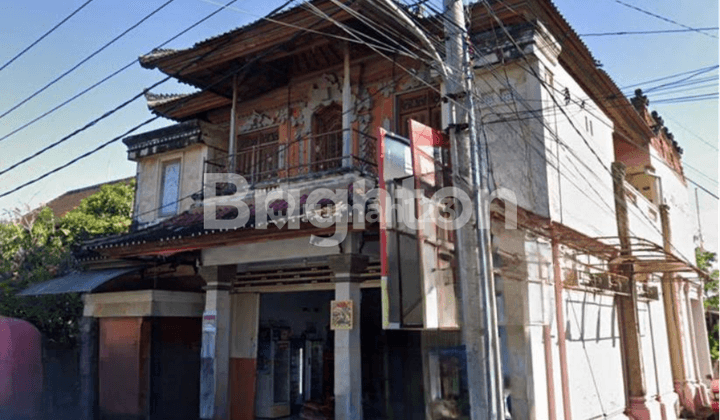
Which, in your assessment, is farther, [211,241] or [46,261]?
[46,261]

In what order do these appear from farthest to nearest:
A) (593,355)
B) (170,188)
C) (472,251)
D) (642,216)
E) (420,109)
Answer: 1. (642,216)
2. (170,188)
3. (420,109)
4. (593,355)
5. (472,251)

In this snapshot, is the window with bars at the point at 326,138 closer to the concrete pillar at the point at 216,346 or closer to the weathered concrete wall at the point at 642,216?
the concrete pillar at the point at 216,346

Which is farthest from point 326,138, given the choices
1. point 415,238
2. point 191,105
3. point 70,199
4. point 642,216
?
point 70,199

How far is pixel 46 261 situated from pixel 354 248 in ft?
36.3

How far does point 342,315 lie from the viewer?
9555mm

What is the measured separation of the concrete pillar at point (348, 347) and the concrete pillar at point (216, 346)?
308cm

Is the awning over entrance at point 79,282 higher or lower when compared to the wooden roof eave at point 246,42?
lower

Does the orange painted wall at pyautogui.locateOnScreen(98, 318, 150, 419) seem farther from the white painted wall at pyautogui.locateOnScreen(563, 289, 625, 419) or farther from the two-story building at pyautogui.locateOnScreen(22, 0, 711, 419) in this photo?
the white painted wall at pyautogui.locateOnScreen(563, 289, 625, 419)

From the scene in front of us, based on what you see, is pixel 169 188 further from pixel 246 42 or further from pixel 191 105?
pixel 246 42

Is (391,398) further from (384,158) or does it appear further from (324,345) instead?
(384,158)

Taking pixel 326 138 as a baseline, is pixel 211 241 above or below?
→ below

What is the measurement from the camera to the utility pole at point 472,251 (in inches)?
242

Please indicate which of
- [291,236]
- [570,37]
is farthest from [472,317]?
[570,37]

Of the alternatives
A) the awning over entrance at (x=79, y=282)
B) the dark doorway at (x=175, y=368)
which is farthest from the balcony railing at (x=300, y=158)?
the dark doorway at (x=175, y=368)
